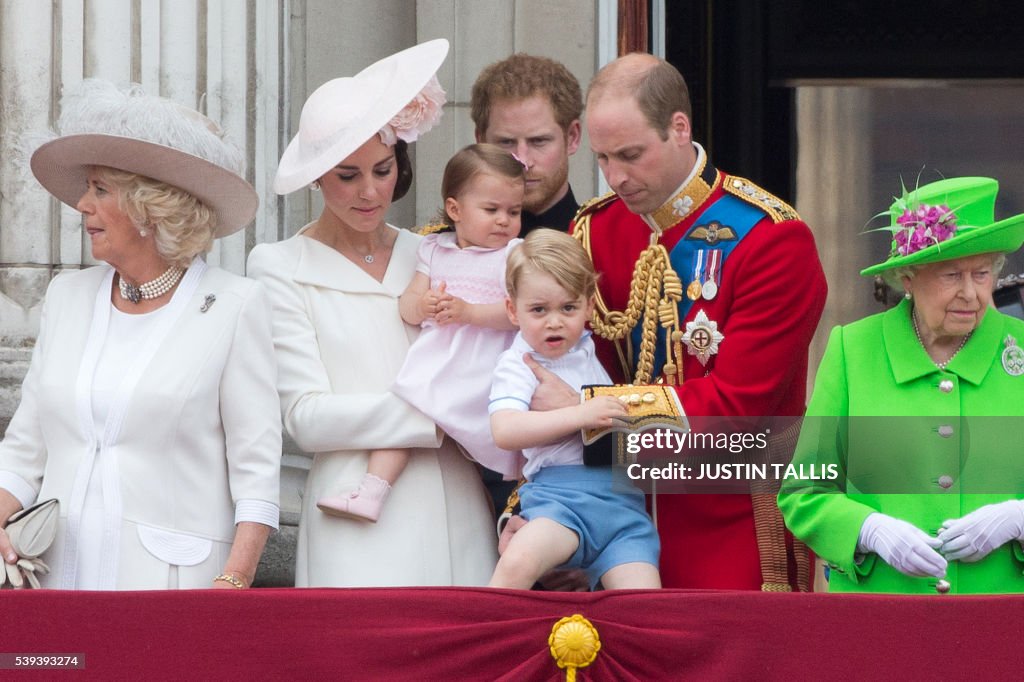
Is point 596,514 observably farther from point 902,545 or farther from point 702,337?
point 902,545

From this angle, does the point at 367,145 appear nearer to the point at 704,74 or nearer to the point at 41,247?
the point at 41,247

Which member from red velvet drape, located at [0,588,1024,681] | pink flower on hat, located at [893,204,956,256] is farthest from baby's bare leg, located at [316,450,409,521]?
pink flower on hat, located at [893,204,956,256]

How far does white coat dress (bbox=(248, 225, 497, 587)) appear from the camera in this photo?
404cm

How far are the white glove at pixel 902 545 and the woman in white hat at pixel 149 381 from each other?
1296 mm

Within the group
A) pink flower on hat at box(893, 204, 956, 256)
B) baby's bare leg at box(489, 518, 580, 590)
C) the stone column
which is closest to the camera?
pink flower on hat at box(893, 204, 956, 256)

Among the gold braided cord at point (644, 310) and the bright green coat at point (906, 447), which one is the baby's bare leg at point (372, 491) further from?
the bright green coat at point (906, 447)

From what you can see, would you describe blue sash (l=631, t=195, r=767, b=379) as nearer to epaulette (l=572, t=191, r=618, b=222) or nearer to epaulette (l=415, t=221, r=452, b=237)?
epaulette (l=572, t=191, r=618, b=222)

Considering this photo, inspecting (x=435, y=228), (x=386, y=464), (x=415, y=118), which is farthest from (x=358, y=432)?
(x=415, y=118)

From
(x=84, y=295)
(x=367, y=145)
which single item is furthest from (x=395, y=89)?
(x=84, y=295)

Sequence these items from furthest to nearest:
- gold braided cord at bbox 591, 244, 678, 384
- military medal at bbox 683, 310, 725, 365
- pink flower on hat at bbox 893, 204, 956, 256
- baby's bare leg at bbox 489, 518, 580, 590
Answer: gold braided cord at bbox 591, 244, 678, 384
military medal at bbox 683, 310, 725, 365
baby's bare leg at bbox 489, 518, 580, 590
pink flower on hat at bbox 893, 204, 956, 256

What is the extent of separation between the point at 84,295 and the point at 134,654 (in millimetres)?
914

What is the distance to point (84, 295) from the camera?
399 centimetres

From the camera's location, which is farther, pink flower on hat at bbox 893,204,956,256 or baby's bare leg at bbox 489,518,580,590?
baby's bare leg at bbox 489,518,580,590

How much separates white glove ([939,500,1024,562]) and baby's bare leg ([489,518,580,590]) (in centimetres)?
80
